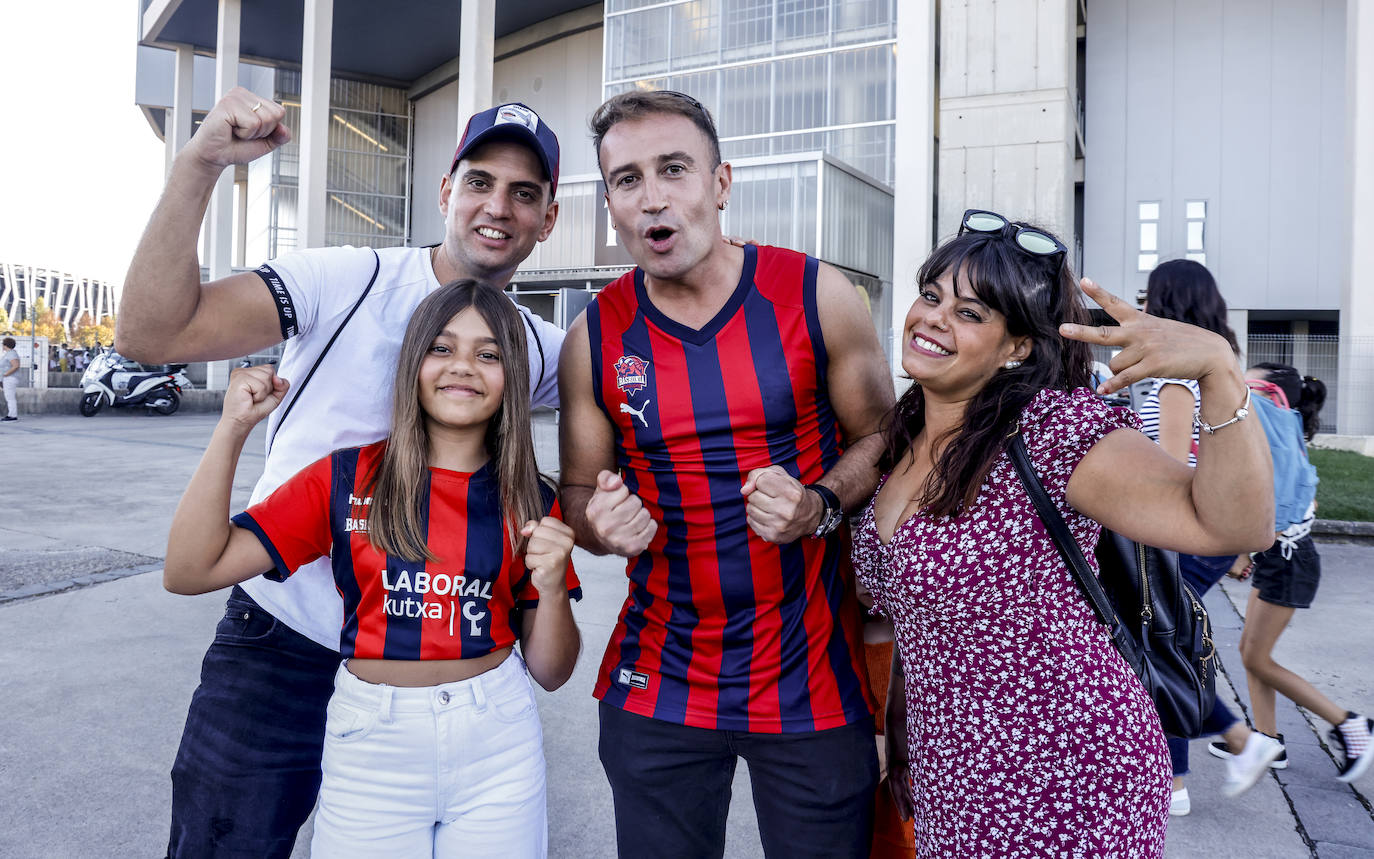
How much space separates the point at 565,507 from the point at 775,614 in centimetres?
62

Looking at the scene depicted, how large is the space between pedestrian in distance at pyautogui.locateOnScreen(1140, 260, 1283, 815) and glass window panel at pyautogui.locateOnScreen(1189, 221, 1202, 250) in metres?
24.1

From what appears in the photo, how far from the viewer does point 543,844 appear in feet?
6.96

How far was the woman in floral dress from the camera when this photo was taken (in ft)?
5.39

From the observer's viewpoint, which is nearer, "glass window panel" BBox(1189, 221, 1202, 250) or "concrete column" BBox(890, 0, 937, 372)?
"concrete column" BBox(890, 0, 937, 372)

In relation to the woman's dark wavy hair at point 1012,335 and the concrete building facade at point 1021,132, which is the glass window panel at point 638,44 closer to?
the concrete building facade at point 1021,132

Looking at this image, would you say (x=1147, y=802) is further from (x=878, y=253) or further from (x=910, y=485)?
(x=878, y=253)

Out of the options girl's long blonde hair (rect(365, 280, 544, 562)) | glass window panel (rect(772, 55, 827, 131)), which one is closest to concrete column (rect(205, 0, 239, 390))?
glass window panel (rect(772, 55, 827, 131))

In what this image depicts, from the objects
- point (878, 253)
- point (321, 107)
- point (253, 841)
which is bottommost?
point (253, 841)

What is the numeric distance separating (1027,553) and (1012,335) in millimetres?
499

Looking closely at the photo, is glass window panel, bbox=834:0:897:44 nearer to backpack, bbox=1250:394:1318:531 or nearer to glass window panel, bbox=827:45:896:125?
glass window panel, bbox=827:45:896:125

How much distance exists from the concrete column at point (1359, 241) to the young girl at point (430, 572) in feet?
64.6

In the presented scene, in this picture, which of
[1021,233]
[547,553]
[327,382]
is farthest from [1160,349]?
[327,382]

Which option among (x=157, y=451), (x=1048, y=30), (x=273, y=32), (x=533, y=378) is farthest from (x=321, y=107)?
(x=533, y=378)

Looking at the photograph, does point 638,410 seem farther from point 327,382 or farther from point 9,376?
point 9,376
